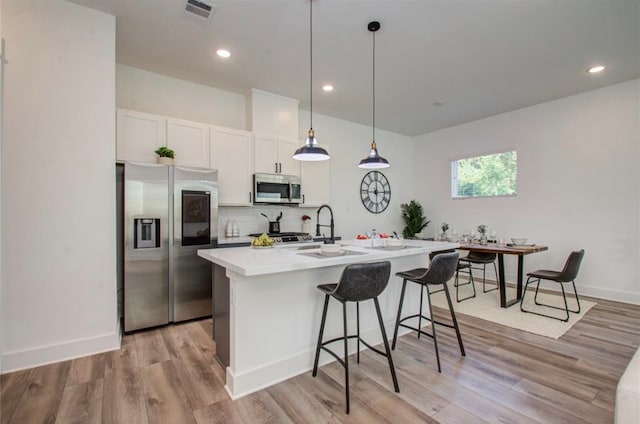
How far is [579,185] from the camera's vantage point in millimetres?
4438

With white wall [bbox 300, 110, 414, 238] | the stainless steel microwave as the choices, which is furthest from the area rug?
the stainless steel microwave

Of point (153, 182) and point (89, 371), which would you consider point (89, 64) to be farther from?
point (89, 371)


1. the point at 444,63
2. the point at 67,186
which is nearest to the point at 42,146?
the point at 67,186

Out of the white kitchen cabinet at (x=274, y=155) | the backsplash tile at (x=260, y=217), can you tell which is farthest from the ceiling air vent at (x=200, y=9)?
the backsplash tile at (x=260, y=217)

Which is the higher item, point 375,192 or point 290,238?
point 375,192

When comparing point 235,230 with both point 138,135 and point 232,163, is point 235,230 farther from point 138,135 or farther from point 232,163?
point 138,135

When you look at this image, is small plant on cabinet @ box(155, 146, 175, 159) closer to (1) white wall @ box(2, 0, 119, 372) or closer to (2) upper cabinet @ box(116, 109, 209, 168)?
(2) upper cabinet @ box(116, 109, 209, 168)

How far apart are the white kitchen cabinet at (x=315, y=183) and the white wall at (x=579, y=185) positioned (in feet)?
9.91

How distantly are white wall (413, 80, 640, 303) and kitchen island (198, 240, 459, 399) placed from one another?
11.6 ft

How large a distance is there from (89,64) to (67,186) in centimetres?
110

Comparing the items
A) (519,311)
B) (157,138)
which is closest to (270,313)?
(157,138)

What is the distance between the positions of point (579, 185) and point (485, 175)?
1399 millimetres

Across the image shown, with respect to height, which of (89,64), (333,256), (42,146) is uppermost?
(89,64)

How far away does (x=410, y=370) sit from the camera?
2.29 metres
